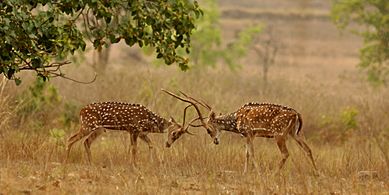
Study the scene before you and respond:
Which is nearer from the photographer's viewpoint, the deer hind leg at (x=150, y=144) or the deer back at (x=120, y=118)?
the deer hind leg at (x=150, y=144)

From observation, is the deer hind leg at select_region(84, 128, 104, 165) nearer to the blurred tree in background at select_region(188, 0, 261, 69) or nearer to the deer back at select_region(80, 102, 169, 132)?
the deer back at select_region(80, 102, 169, 132)

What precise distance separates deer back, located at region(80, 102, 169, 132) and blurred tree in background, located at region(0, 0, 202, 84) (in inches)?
72.7

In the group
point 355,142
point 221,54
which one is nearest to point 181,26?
point 355,142

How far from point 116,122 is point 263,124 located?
2140 millimetres

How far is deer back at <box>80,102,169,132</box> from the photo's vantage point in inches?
544

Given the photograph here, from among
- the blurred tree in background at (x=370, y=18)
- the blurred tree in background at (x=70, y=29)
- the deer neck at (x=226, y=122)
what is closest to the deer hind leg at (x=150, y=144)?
the deer neck at (x=226, y=122)

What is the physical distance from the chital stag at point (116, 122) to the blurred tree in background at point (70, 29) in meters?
1.86

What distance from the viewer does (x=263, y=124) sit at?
13.8 m

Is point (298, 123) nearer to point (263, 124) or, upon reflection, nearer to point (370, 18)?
point (263, 124)

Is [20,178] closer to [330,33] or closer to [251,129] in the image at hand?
[251,129]

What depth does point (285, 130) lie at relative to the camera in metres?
13.6

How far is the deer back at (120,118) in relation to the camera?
1382cm

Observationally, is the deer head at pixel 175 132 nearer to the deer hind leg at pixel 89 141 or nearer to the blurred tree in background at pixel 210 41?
the deer hind leg at pixel 89 141

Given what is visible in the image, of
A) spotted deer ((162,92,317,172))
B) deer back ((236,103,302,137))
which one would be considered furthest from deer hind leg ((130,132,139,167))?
deer back ((236,103,302,137))
